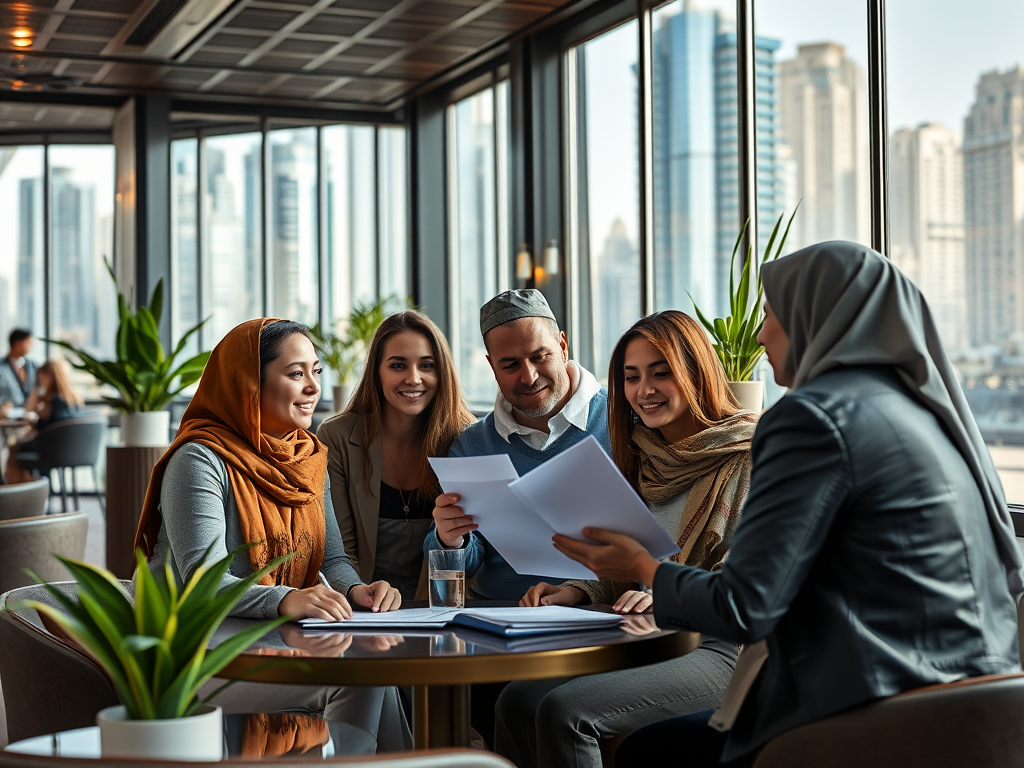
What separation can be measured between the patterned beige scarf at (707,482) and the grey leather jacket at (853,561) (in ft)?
2.70

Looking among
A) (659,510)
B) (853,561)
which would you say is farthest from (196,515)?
(853,561)

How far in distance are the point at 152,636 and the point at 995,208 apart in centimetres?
389

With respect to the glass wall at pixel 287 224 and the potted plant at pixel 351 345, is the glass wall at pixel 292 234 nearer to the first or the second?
the glass wall at pixel 287 224

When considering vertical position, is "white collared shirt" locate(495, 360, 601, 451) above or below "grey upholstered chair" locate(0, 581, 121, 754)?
above

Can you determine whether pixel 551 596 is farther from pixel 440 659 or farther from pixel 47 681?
pixel 47 681

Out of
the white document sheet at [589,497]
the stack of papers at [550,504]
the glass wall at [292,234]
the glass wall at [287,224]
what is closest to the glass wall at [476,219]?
the glass wall at [287,224]

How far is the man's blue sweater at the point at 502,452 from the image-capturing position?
288 cm

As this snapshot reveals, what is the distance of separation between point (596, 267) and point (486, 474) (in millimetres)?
4648

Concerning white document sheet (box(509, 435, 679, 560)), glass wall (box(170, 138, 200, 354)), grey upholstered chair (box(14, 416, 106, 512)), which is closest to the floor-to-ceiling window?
glass wall (box(170, 138, 200, 354))

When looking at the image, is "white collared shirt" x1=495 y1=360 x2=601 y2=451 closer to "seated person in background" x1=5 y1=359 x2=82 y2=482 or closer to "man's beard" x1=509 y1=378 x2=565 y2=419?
"man's beard" x1=509 y1=378 x2=565 y2=419

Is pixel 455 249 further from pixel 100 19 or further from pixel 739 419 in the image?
pixel 739 419

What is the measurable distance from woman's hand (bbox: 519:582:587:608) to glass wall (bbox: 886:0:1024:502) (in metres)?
2.40

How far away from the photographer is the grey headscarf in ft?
5.68

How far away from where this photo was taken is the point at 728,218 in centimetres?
568
